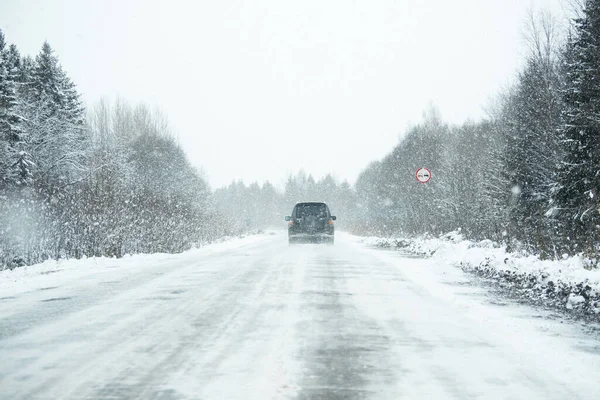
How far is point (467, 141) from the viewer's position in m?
37.4

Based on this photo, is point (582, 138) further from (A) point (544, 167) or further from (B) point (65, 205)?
(B) point (65, 205)

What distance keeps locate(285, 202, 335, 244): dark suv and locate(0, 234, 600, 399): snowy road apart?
15.5m

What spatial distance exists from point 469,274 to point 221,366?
29.5 feet

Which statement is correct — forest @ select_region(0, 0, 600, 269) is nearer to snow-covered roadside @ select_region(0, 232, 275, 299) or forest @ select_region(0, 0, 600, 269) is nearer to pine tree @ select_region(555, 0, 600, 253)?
pine tree @ select_region(555, 0, 600, 253)

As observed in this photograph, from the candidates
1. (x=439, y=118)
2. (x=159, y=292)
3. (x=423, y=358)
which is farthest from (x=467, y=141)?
(x=423, y=358)

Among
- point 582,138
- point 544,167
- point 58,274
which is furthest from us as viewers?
point 544,167

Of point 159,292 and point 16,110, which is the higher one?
point 16,110

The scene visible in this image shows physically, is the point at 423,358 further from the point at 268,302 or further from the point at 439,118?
the point at 439,118

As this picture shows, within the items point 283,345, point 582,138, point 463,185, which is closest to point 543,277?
point 283,345

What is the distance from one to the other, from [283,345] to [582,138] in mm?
12398

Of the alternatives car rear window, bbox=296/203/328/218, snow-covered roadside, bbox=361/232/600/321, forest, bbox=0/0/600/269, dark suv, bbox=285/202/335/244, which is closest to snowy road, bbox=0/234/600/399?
snow-covered roadside, bbox=361/232/600/321

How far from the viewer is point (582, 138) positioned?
1391 centimetres

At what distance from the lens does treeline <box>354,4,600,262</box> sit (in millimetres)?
13516

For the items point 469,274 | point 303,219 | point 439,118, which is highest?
point 439,118
